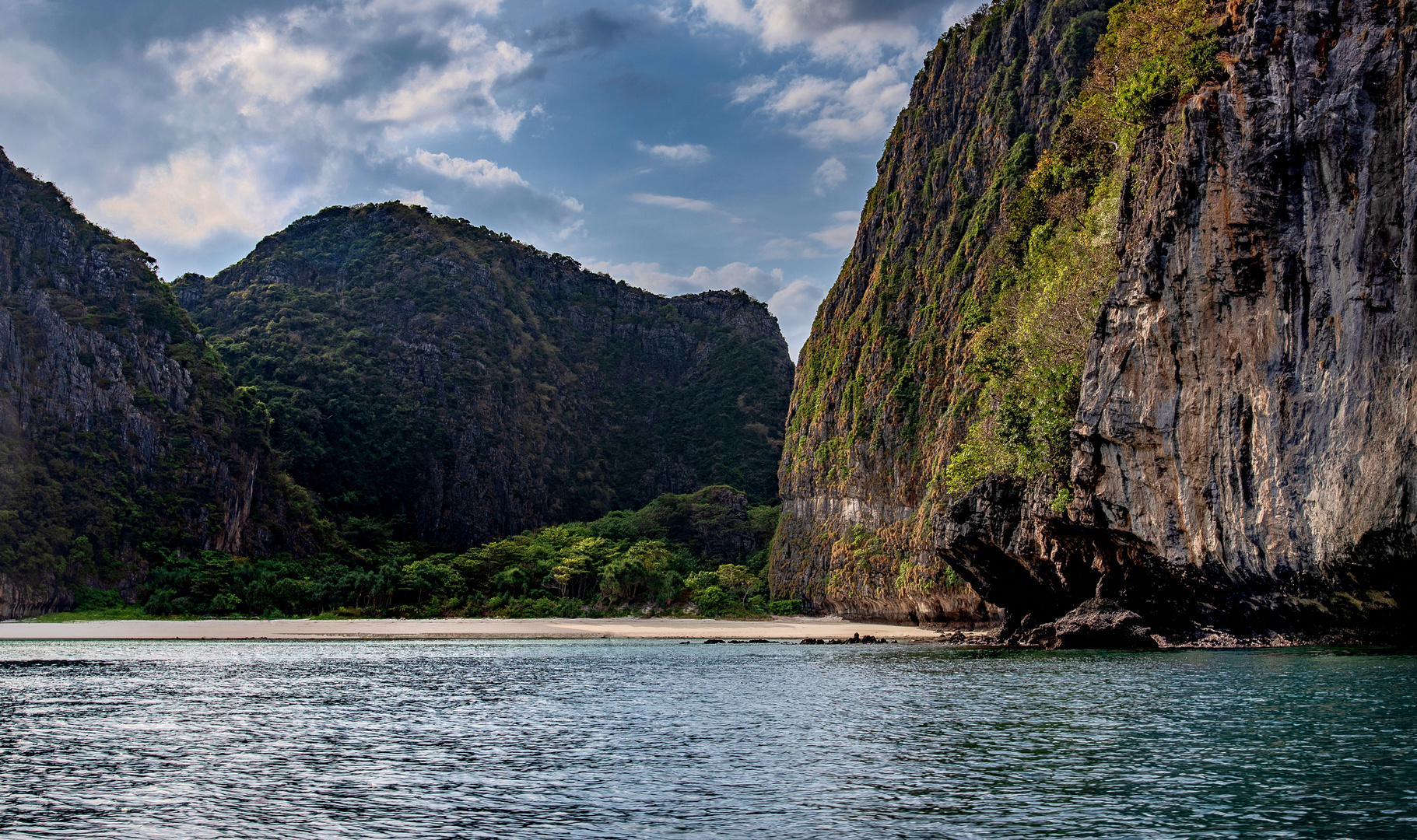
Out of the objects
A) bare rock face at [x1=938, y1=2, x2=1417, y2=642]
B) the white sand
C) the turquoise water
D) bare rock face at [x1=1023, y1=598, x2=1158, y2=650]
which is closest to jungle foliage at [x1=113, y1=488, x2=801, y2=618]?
the white sand

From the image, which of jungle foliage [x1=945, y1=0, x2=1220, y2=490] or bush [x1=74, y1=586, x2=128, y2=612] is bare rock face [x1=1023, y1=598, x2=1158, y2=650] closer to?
jungle foliage [x1=945, y1=0, x2=1220, y2=490]

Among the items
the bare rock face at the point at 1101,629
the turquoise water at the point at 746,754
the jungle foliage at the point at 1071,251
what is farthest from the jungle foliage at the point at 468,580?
the turquoise water at the point at 746,754

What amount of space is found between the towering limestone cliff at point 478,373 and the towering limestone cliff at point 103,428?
1769 cm

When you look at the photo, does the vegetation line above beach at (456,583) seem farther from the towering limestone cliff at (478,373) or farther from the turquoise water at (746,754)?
the turquoise water at (746,754)

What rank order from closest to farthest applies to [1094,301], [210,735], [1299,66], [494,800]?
[494,800]
[210,735]
[1299,66]
[1094,301]

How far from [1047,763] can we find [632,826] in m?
6.27

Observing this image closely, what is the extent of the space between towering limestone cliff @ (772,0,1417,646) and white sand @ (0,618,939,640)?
17008 millimetres

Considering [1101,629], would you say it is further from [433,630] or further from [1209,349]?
[433,630]

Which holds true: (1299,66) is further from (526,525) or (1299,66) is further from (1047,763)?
(526,525)

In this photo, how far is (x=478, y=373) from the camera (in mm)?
134500

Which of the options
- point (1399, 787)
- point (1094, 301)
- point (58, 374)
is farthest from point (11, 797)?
point (58, 374)

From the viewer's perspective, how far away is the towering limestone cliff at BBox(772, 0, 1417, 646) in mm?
21078

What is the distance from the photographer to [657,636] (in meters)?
60.2

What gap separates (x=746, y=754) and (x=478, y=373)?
12588 centimetres
